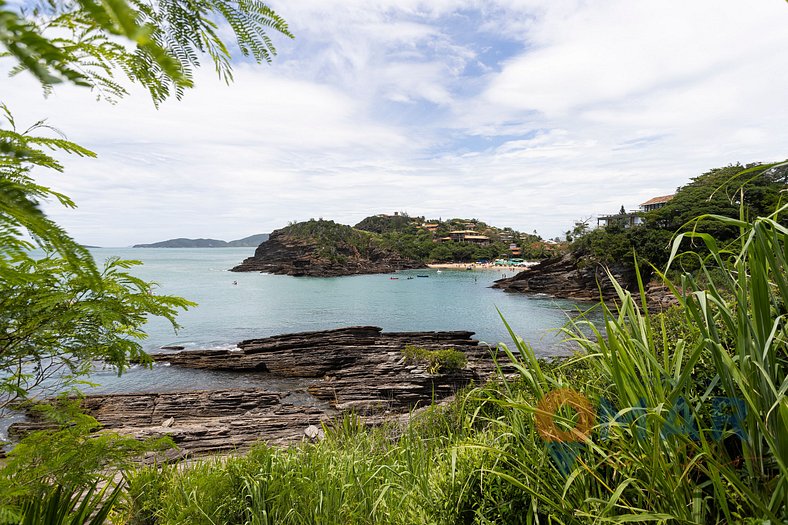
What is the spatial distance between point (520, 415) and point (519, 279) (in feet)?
161

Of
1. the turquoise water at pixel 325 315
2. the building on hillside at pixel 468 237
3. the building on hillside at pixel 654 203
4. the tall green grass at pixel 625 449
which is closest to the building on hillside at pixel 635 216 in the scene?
the building on hillside at pixel 654 203

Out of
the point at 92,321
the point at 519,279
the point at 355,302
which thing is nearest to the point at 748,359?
the point at 92,321

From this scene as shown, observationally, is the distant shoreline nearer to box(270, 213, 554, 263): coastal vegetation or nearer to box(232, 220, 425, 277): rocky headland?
box(270, 213, 554, 263): coastal vegetation

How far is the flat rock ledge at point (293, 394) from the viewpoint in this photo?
1024 centimetres

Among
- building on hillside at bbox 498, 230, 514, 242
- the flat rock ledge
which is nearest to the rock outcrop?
the flat rock ledge

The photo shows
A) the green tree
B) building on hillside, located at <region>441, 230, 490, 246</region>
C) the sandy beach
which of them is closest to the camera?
the green tree

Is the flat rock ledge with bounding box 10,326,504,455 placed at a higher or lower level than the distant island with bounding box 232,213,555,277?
lower

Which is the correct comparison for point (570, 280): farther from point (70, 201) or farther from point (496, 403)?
point (70, 201)

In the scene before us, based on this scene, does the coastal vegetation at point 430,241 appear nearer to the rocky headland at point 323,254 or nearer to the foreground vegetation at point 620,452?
the rocky headland at point 323,254

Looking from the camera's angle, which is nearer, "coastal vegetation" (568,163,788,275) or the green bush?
the green bush

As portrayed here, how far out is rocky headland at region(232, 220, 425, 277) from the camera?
71.7 meters

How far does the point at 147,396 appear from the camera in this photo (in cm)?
1338

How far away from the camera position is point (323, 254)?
72.6 m

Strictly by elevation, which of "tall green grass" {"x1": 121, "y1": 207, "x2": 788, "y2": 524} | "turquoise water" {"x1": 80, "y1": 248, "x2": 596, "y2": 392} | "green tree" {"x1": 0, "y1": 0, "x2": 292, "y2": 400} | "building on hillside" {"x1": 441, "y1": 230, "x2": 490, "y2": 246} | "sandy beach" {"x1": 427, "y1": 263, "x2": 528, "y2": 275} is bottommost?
"turquoise water" {"x1": 80, "y1": 248, "x2": 596, "y2": 392}
